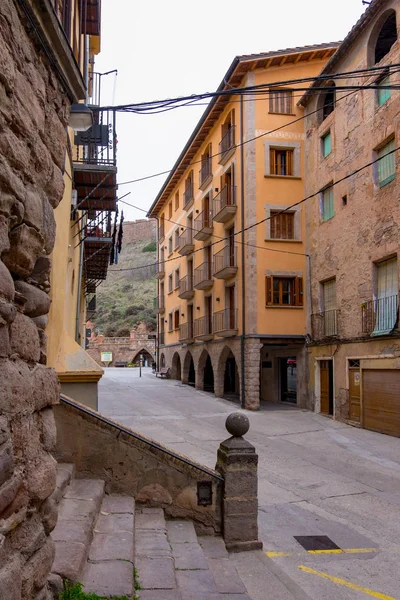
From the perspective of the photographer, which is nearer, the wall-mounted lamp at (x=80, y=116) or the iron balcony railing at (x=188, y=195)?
the wall-mounted lamp at (x=80, y=116)

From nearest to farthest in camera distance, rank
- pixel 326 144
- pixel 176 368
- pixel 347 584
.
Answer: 1. pixel 347 584
2. pixel 326 144
3. pixel 176 368

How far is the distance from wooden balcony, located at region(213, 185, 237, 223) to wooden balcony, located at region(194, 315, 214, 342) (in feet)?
16.3

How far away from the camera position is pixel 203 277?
26.5m

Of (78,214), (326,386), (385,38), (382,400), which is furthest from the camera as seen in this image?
(326,386)

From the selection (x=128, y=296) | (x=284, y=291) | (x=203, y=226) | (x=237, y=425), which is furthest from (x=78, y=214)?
(x=128, y=296)

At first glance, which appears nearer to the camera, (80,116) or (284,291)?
(80,116)

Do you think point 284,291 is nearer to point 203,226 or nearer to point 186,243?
point 203,226

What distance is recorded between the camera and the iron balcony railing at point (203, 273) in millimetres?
26188

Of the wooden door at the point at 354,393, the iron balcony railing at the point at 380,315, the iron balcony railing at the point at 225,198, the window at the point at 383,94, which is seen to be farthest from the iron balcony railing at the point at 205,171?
the wooden door at the point at 354,393

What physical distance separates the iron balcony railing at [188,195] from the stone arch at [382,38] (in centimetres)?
1349

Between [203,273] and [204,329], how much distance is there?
8.84 feet

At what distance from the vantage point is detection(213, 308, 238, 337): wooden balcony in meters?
21.9

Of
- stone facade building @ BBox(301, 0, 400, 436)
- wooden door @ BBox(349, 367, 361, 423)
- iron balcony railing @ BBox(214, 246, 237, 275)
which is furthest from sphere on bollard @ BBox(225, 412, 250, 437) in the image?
iron balcony railing @ BBox(214, 246, 237, 275)

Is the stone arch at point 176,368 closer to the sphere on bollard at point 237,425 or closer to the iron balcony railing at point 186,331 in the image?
the iron balcony railing at point 186,331
